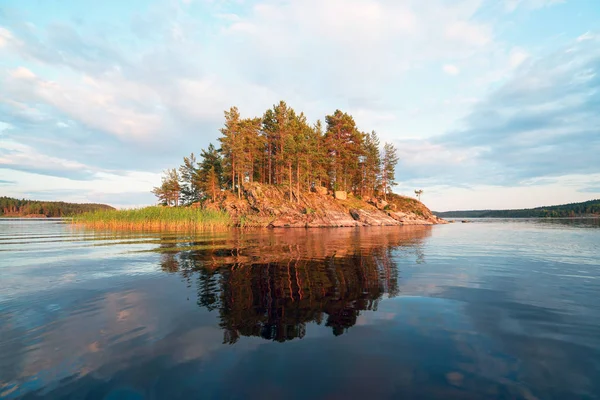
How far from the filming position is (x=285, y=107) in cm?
6944

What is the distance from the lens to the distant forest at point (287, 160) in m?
65.8

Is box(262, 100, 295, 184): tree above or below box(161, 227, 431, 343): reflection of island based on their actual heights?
above

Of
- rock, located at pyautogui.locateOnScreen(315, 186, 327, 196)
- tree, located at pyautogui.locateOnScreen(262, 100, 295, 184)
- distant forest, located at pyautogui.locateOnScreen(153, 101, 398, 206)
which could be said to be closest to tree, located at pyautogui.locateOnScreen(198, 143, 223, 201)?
distant forest, located at pyautogui.locateOnScreen(153, 101, 398, 206)

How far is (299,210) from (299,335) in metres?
55.1

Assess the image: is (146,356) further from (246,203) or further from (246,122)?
(246,122)

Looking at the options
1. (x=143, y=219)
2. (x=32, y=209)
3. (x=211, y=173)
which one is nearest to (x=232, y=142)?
(x=211, y=173)

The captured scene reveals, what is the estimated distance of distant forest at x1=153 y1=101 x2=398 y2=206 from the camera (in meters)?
65.8

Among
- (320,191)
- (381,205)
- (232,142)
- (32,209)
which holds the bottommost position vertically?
(381,205)

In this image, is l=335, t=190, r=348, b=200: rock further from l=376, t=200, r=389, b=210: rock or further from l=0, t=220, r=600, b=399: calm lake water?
l=0, t=220, r=600, b=399: calm lake water

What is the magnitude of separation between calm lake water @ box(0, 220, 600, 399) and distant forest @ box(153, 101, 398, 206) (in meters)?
53.0

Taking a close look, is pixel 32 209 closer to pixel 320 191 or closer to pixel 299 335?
pixel 320 191

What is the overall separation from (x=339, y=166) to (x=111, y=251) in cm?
6407

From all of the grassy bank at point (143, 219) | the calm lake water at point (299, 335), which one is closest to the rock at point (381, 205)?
the grassy bank at point (143, 219)

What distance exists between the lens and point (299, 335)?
19.1 feet
